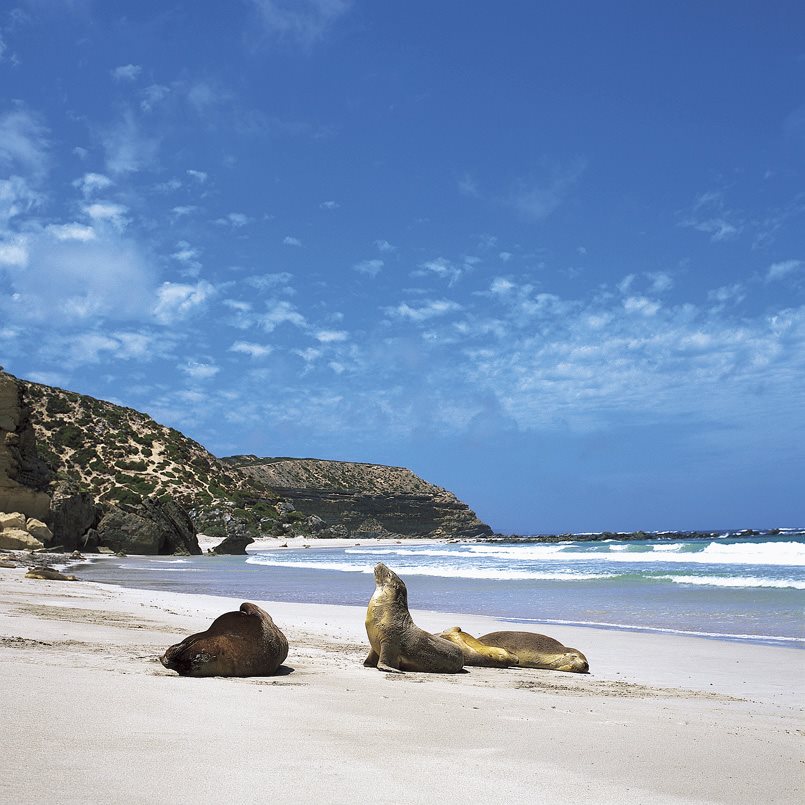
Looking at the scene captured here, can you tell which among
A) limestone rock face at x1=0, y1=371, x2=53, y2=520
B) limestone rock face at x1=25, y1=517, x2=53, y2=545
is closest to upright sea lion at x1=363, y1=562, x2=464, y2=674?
limestone rock face at x1=25, y1=517, x2=53, y2=545

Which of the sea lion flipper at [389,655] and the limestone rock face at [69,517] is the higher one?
the limestone rock face at [69,517]

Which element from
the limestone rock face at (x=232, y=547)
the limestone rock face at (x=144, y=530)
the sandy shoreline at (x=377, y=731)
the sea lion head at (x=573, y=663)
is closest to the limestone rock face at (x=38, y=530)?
the limestone rock face at (x=144, y=530)

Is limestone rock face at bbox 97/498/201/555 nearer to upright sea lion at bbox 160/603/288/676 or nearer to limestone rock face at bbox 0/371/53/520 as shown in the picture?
limestone rock face at bbox 0/371/53/520

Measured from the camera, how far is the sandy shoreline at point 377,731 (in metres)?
3.04

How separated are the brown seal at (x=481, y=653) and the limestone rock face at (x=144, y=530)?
30.5m

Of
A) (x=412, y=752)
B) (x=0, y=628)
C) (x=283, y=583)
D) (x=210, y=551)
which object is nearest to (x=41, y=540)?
(x=283, y=583)

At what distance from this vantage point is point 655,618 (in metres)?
12.4

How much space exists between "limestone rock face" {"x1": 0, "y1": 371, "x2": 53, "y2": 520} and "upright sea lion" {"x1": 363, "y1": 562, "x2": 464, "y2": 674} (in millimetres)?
23493

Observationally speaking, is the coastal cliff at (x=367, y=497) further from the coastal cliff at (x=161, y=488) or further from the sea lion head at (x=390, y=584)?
the sea lion head at (x=390, y=584)

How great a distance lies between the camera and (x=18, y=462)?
27672 millimetres

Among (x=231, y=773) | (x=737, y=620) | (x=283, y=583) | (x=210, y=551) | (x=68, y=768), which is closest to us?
(x=68, y=768)

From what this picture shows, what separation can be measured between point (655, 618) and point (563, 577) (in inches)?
389

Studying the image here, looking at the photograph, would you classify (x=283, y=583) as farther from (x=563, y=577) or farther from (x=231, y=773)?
(x=231, y=773)

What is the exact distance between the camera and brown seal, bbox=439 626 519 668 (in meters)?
8.05
